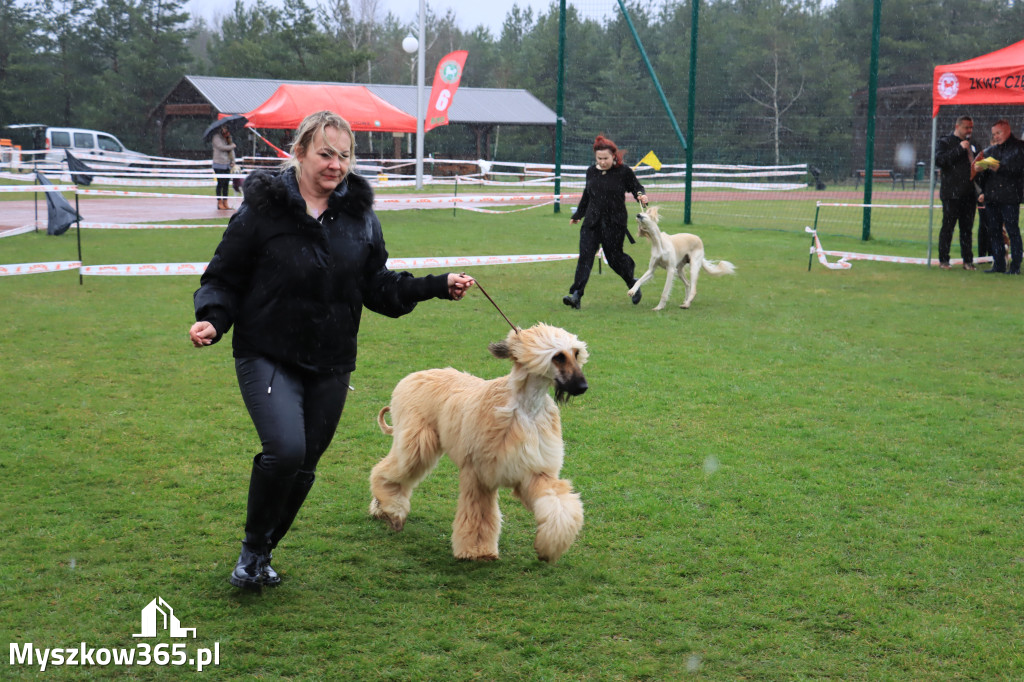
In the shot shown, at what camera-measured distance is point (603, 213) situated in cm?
1013

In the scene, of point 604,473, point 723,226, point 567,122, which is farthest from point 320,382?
point 567,122

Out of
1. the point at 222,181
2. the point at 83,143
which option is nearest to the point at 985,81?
the point at 222,181

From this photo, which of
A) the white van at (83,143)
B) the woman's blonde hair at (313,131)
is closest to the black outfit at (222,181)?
the white van at (83,143)

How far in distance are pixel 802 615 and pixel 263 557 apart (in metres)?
2.13

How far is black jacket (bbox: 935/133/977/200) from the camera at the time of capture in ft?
42.0

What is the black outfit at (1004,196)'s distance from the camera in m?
12.4

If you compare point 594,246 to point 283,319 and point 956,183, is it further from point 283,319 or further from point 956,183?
point 283,319

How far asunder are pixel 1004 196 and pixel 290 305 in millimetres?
12168

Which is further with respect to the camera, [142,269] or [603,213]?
[142,269]

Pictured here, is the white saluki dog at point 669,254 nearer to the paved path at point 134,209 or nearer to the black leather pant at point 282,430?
the black leather pant at point 282,430

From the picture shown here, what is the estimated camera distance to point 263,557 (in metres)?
3.56

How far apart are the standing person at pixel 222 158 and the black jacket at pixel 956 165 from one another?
47.6ft

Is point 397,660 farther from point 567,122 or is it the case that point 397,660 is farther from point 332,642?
point 567,122

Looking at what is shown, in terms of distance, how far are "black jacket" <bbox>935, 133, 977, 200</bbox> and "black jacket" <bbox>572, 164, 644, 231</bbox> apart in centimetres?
561
